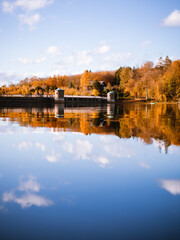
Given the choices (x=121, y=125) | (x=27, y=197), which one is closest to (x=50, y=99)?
(x=121, y=125)

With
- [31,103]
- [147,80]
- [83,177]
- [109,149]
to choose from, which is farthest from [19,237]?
[147,80]

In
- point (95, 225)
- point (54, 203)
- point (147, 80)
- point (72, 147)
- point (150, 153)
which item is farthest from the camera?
point (147, 80)

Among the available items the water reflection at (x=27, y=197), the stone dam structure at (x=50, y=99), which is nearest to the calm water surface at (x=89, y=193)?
the water reflection at (x=27, y=197)

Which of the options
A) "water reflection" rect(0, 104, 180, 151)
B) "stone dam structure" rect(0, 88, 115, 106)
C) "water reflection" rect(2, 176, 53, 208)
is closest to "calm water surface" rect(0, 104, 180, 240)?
"water reflection" rect(2, 176, 53, 208)

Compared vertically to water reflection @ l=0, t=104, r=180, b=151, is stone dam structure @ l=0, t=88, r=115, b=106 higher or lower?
higher

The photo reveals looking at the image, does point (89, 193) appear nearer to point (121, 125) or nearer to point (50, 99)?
point (121, 125)

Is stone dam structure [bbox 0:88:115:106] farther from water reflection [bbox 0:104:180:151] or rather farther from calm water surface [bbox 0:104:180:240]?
calm water surface [bbox 0:104:180:240]

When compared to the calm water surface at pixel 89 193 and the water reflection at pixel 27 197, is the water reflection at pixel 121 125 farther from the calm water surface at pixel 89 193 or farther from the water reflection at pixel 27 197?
the water reflection at pixel 27 197

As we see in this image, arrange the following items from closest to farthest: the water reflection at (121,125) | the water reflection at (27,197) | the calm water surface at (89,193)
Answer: the calm water surface at (89,193)
the water reflection at (27,197)
the water reflection at (121,125)

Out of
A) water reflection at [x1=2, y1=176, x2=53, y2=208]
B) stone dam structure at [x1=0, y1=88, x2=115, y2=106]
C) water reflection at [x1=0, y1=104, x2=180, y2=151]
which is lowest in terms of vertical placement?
water reflection at [x1=2, y1=176, x2=53, y2=208]

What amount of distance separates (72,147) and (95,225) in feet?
11.7

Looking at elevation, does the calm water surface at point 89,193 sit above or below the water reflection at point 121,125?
below

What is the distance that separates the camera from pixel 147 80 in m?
61.8

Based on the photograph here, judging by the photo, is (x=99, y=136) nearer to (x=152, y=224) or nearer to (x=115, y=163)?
(x=115, y=163)
